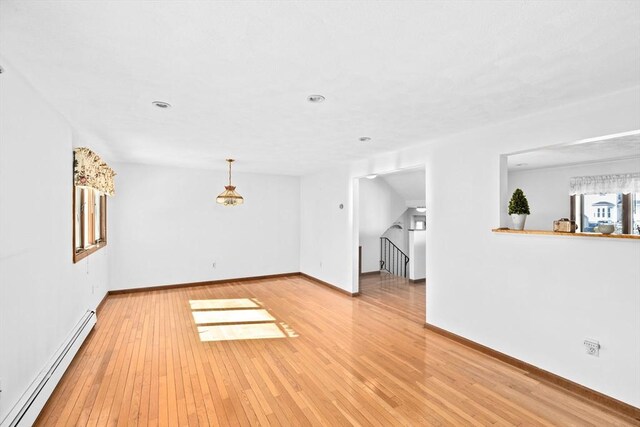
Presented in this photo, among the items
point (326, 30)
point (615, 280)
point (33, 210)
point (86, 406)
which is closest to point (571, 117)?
point (615, 280)

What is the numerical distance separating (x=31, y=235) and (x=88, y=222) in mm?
2360

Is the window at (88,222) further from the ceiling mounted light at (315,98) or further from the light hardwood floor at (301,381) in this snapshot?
the ceiling mounted light at (315,98)

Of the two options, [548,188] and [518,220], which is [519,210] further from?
[548,188]

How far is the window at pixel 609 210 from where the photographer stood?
5.06 meters

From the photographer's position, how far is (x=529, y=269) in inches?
116

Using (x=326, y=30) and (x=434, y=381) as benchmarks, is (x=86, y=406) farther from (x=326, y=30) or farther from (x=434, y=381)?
(x=326, y=30)

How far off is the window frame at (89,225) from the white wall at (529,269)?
413 centimetres

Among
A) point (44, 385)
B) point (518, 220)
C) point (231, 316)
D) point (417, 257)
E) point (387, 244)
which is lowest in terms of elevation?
point (231, 316)

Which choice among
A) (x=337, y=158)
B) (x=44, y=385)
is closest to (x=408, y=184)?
(x=337, y=158)

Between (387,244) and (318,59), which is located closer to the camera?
(318,59)

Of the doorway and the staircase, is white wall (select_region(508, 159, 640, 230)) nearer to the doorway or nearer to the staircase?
the doorway

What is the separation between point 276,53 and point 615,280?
10.1 feet

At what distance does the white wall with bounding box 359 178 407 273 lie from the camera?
6801 millimetres

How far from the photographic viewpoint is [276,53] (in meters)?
1.77
